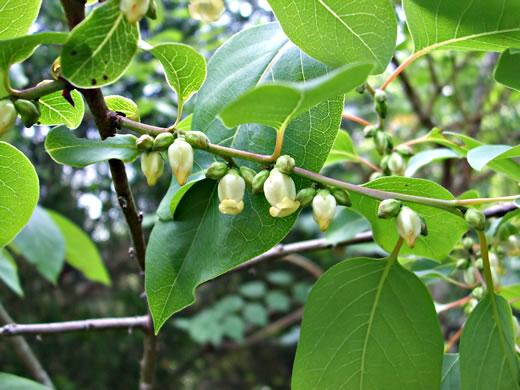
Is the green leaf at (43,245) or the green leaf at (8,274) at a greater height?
the green leaf at (8,274)

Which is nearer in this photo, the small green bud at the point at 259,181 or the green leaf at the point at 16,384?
the small green bud at the point at 259,181

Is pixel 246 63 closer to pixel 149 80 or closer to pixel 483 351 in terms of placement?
pixel 483 351

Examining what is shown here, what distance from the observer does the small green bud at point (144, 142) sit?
479 millimetres

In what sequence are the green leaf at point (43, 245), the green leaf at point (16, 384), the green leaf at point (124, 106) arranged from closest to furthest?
the green leaf at point (124, 106), the green leaf at point (16, 384), the green leaf at point (43, 245)

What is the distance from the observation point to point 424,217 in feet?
1.96

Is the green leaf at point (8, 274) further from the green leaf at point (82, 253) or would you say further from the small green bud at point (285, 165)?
the small green bud at point (285, 165)

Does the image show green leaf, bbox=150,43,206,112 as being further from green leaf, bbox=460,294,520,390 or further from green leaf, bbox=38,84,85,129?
green leaf, bbox=460,294,520,390

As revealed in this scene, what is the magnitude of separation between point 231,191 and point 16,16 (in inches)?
10.7

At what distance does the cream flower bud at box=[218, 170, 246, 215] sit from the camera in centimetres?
49

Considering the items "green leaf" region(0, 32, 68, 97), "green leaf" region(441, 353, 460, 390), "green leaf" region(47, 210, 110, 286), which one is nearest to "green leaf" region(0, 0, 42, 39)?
"green leaf" region(0, 32, 68, 97)

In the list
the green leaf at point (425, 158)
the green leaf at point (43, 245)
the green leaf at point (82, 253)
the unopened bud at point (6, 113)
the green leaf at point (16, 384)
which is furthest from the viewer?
the green leaf at point (82, 253)

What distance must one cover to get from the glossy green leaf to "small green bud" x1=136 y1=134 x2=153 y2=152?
0.09 meters

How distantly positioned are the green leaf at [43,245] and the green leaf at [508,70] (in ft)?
3.59

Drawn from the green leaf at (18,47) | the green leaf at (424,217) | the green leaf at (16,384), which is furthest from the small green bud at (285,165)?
the green leaf at (16,384)
